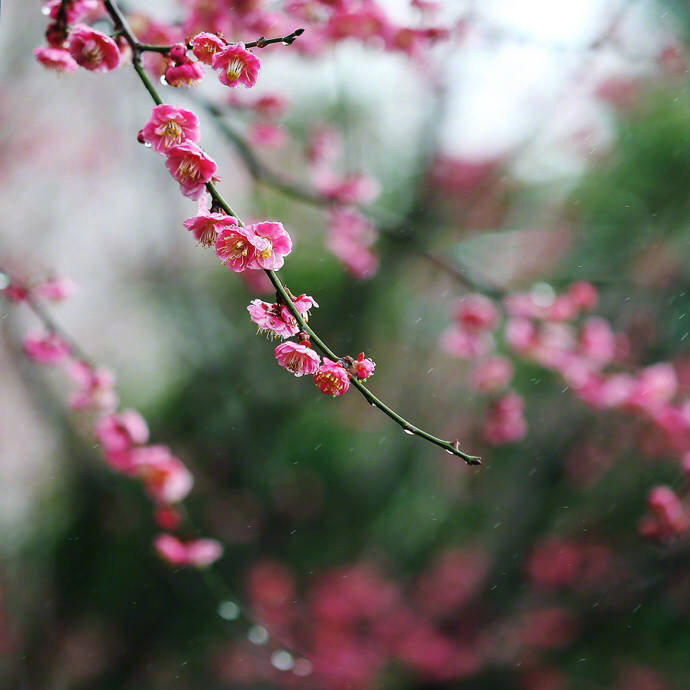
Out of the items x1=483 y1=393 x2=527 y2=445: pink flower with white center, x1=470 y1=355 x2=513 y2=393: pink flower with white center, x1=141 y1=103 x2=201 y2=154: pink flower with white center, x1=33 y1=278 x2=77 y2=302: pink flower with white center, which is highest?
x1=470 y1=355 x2=513 y2=393: pink flower with white center

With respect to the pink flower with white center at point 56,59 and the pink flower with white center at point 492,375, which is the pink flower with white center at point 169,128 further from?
the pink flower with white center at point 492,375

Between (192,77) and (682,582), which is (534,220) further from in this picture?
(192,77)

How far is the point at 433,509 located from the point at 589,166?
9.68 feet

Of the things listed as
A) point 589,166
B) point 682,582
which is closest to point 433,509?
point 682,582

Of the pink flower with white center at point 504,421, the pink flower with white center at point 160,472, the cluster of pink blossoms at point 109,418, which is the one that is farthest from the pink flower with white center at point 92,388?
the pink flower with white center at point 504,421

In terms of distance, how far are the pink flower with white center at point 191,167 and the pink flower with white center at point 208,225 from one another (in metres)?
0.04

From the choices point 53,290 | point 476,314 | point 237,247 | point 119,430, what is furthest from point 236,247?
point 476,314

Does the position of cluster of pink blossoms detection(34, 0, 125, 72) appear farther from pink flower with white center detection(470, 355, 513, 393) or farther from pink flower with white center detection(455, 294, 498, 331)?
pink flower with white center detection(470, 355, 513, 393)

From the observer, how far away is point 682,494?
305cm

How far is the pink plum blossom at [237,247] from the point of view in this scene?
3.57ft

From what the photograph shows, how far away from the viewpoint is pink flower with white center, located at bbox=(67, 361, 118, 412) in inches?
90.5

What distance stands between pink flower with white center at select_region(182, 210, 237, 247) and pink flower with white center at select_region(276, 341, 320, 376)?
0.68ft

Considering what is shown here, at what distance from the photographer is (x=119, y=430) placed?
7.95 feet

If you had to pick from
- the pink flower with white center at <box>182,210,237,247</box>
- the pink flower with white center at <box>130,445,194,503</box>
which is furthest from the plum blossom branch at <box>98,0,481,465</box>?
the pink flower with white center at <box>130,445,194,503</box>
